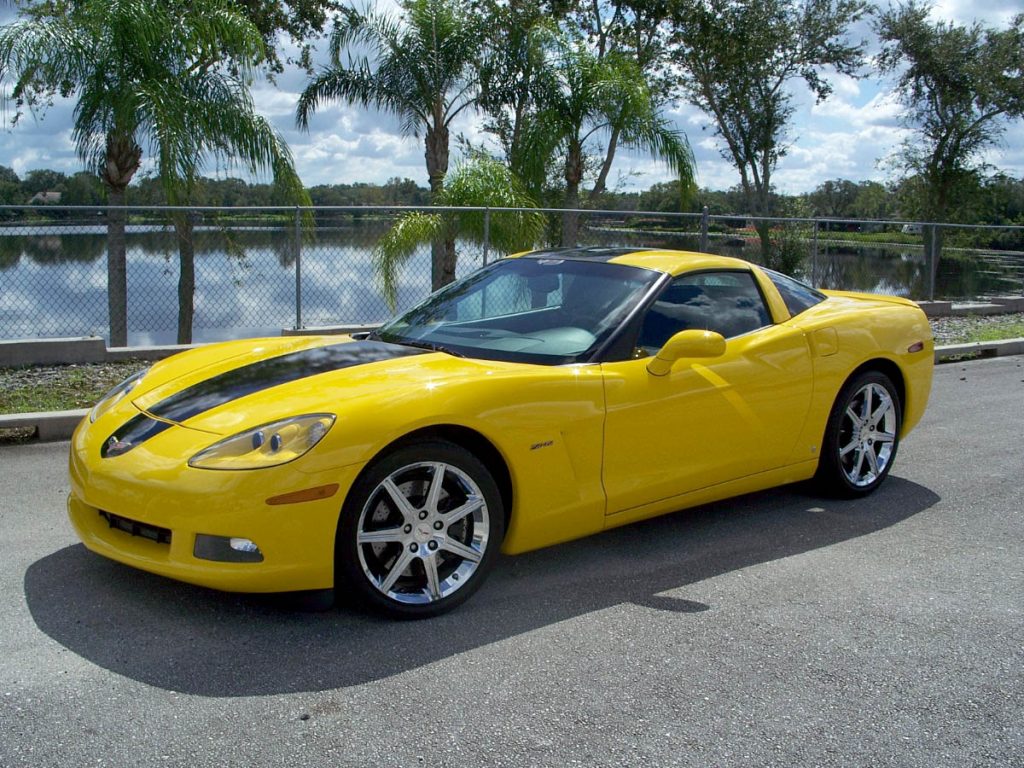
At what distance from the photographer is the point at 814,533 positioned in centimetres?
497

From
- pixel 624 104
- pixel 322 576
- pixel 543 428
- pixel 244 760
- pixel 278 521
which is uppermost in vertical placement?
pixel 624 104

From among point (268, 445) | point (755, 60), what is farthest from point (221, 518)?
point (755, 60)

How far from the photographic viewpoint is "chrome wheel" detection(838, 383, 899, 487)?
546 centimetres

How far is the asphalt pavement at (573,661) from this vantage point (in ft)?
9.57

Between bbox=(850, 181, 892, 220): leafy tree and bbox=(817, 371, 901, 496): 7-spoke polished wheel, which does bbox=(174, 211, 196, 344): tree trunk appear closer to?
bbox=(817, 371, 901, 496): 7-spoke polished wheel

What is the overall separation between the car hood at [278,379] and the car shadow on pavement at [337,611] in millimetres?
727

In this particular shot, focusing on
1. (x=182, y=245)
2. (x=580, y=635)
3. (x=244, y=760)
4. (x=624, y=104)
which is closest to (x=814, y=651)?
(x=580, y=635)

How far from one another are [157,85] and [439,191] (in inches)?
143

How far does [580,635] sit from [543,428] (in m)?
0.83

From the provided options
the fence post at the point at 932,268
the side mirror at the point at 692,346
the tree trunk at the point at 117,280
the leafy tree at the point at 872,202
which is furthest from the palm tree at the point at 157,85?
the leafy tree at the point at 872,202

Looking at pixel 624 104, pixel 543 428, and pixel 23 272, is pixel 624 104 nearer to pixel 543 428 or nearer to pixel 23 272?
pixel 23 272

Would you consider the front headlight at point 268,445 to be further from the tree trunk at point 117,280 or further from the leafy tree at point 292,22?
the leafy tree at point 292,22

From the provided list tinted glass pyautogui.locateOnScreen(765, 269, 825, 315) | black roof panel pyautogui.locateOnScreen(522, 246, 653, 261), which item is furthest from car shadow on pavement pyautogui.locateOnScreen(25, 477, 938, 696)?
black roof panel pyautogui.locateOnScreen(522, 246, 653, 261)

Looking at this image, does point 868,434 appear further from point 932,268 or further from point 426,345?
point 932,268
